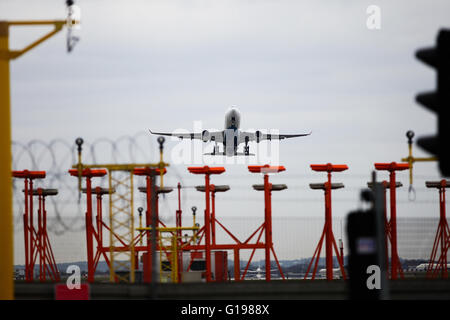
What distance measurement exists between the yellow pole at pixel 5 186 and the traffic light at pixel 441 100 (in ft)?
39.1

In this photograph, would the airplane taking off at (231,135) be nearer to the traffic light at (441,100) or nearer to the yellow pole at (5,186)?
the yellow pole at (5,186)

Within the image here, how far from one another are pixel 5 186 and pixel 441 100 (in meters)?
12.3

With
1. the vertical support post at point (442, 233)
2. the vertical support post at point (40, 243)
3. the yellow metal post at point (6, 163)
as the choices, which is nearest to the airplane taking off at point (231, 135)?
the vertical support post at point (40, 243)

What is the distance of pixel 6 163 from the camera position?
1988cm

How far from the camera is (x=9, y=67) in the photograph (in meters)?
20.1

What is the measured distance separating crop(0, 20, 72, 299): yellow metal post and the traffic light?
1122 cm

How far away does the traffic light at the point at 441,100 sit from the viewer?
1127 cm

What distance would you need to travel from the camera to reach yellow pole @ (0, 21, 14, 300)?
19828mm

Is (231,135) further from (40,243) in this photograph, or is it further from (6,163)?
(6,163)

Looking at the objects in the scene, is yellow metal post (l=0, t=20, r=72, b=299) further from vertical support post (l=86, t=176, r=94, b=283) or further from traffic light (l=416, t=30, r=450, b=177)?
vertical support post (l=86, t=176, r=94, b=283)

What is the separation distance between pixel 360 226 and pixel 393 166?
3005cm

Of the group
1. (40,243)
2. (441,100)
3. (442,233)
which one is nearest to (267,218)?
(442,233)

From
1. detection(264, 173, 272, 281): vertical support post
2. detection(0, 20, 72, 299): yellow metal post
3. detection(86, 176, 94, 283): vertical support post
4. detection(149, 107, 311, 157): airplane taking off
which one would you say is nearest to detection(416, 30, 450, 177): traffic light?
detection(0, 20, 72, 299): yellow metal post

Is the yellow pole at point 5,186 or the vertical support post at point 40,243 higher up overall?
the yellow pole at point 5,186
